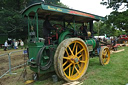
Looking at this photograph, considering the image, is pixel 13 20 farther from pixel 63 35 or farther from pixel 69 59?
pixel 69 59

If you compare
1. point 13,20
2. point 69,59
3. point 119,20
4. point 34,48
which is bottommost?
point 69,59

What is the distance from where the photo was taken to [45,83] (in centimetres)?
349

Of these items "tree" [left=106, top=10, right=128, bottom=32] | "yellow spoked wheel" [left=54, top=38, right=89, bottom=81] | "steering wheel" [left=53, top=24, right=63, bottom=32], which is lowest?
"yellow spoked wheel" [left=54, top=38, right=89, bottom=81]

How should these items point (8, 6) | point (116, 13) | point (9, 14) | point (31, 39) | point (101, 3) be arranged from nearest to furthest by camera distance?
point (31, 39), point (116, 13), point (101, 3), point (9, 14), point (8, 6)

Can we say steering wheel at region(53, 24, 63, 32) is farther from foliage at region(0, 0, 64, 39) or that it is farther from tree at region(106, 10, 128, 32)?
foliage at region(0, 0, 64, 39)

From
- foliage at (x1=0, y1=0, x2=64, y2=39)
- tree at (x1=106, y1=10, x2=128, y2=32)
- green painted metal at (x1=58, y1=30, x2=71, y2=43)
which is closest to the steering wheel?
green painted metal at (x1=58, y1=30, x2=71, y2=43)

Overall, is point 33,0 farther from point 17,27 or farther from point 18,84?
point 18,84

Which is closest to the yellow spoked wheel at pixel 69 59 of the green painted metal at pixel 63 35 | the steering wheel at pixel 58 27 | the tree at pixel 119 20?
the green painted metal at pixel 63 35

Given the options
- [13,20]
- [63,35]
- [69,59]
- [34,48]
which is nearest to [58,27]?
[63,35]

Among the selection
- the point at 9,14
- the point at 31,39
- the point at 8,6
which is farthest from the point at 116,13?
the point at 8,6

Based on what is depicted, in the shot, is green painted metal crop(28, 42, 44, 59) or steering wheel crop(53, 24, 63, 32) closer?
green painted metal crop(28, 42, 44, 59)

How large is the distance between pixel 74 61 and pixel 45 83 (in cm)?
117

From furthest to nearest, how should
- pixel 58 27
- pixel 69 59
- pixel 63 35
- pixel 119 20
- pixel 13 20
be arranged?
pixel 13 20, pixel 119 20, pixel 58 27, pixel 63 35, pixel 69 59

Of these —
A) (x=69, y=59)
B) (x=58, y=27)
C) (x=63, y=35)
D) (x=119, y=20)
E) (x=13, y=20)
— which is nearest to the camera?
(x=69, y=59)
